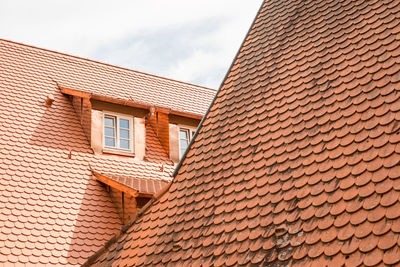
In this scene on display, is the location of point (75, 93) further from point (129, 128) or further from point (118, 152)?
point (118, 152)

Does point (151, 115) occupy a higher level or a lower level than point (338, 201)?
higher

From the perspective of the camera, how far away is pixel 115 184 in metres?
9.79

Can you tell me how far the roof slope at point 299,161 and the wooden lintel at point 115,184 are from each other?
2.43 metres

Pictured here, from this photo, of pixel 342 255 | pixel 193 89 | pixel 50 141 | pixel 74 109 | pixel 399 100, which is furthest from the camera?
pixel 193 89

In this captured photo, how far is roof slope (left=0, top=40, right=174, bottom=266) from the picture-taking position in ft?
27.9

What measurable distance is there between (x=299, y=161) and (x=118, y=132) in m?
7.17

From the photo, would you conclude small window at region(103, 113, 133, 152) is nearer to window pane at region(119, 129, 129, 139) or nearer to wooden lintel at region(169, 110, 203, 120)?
window pane at region(119, 129, 129, 139)

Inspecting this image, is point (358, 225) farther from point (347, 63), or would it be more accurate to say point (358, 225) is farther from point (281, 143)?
point (347, 63)

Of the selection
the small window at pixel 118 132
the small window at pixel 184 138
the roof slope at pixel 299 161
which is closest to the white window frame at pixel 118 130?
the small window at pixel 118 132

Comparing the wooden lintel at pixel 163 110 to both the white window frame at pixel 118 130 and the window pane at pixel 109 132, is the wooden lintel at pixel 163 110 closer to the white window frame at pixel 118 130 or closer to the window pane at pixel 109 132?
the white window frame at pixel 118 130

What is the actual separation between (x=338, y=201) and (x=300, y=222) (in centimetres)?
40

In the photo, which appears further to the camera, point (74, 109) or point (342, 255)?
point (74, 109)

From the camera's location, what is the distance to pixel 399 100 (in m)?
4.89

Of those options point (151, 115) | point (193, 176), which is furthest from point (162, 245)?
point (151, 115)
